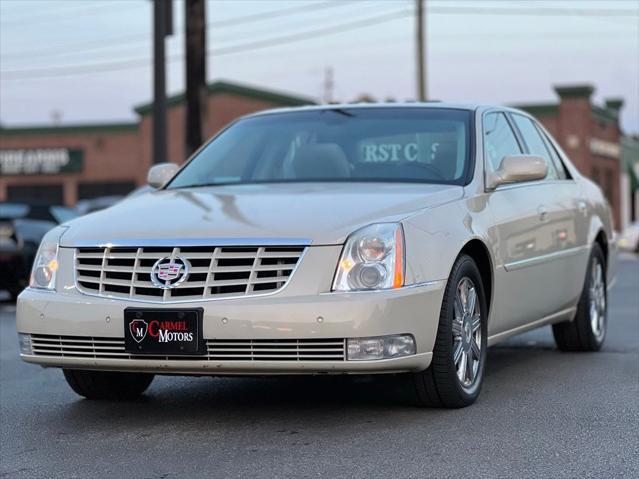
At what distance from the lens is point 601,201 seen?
8.93 m

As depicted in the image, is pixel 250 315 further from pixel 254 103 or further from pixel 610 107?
pixel 610 107

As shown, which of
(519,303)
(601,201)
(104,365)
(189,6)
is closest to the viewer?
(104,365)

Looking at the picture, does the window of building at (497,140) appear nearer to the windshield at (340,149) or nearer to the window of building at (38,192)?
the windshield at (340,149)

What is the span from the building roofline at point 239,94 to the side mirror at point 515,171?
38.4 m

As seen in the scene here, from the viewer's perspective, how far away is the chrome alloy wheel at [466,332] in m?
5.99

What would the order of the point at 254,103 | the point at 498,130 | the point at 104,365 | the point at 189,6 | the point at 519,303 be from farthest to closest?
the point at 254,103
the point at 189,6
the point at 498,130
the point at 519,303
the point at 104,365

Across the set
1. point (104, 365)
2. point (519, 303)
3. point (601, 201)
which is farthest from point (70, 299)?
point (601, 201)

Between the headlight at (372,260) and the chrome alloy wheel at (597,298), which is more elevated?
the headlight at (372,260)

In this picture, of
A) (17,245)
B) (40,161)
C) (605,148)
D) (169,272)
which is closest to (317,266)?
(169,272)

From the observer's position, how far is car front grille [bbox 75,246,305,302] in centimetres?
544

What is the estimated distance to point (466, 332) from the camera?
6.15 metres

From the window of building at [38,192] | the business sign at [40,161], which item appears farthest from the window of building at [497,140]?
the window of building at [38,192]

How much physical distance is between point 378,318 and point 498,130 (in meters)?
2.48

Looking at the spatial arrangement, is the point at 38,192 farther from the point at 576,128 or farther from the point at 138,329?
the point at 138,329
